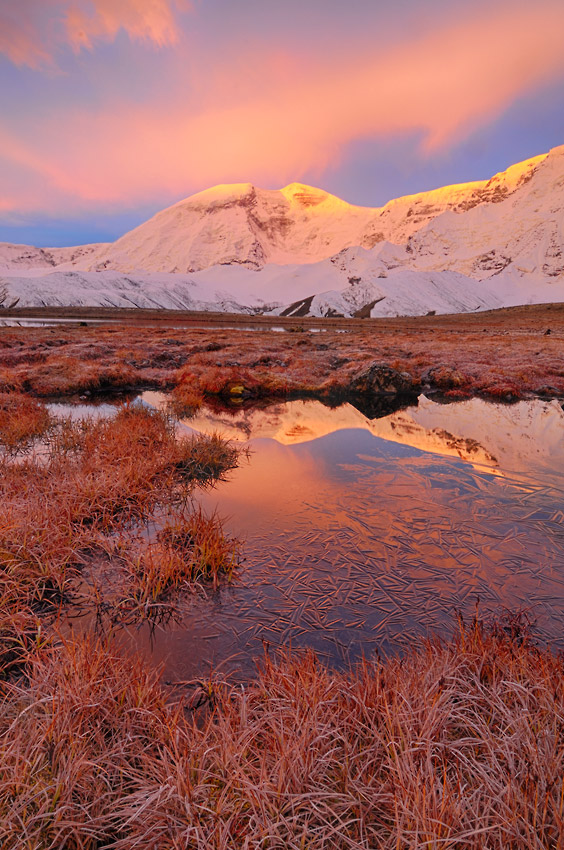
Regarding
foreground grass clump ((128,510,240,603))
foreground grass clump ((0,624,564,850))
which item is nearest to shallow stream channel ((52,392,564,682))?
foreground grass clump ((128,510,240,603))

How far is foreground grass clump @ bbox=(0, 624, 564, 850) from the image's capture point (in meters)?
2.27

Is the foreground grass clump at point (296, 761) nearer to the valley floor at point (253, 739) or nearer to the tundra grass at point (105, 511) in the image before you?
the valley floor at point (253, 739)

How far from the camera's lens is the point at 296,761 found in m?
2.64

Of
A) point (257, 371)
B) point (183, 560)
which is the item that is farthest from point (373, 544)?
point (257, 371)

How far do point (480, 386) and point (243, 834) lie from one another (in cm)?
2264

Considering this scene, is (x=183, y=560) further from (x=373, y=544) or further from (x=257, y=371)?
(x=257, y=371)

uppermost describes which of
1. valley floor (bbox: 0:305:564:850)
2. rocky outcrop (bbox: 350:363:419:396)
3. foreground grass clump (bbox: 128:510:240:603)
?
rocky outcrop (bbox: 350:363:419:396)

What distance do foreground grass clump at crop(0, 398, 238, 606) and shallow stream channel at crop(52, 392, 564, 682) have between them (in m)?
0.75

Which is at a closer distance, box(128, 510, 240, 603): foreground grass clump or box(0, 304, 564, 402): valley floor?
box(128, 510, 240, 603): foreground grass clump

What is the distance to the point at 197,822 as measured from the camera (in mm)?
2293

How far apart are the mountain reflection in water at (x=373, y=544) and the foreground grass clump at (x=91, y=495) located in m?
0.82

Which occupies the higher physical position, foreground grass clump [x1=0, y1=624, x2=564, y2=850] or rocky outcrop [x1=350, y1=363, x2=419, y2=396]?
rocky outcrop [x1=350, y1=363, x2=419, y2=396]

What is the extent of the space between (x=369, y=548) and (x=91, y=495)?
491cm

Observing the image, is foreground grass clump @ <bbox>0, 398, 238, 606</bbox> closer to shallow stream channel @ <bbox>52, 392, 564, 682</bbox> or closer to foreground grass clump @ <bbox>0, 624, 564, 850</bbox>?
shallow stream channel @ <bbox>52, 392, 564, 682</bbox>
